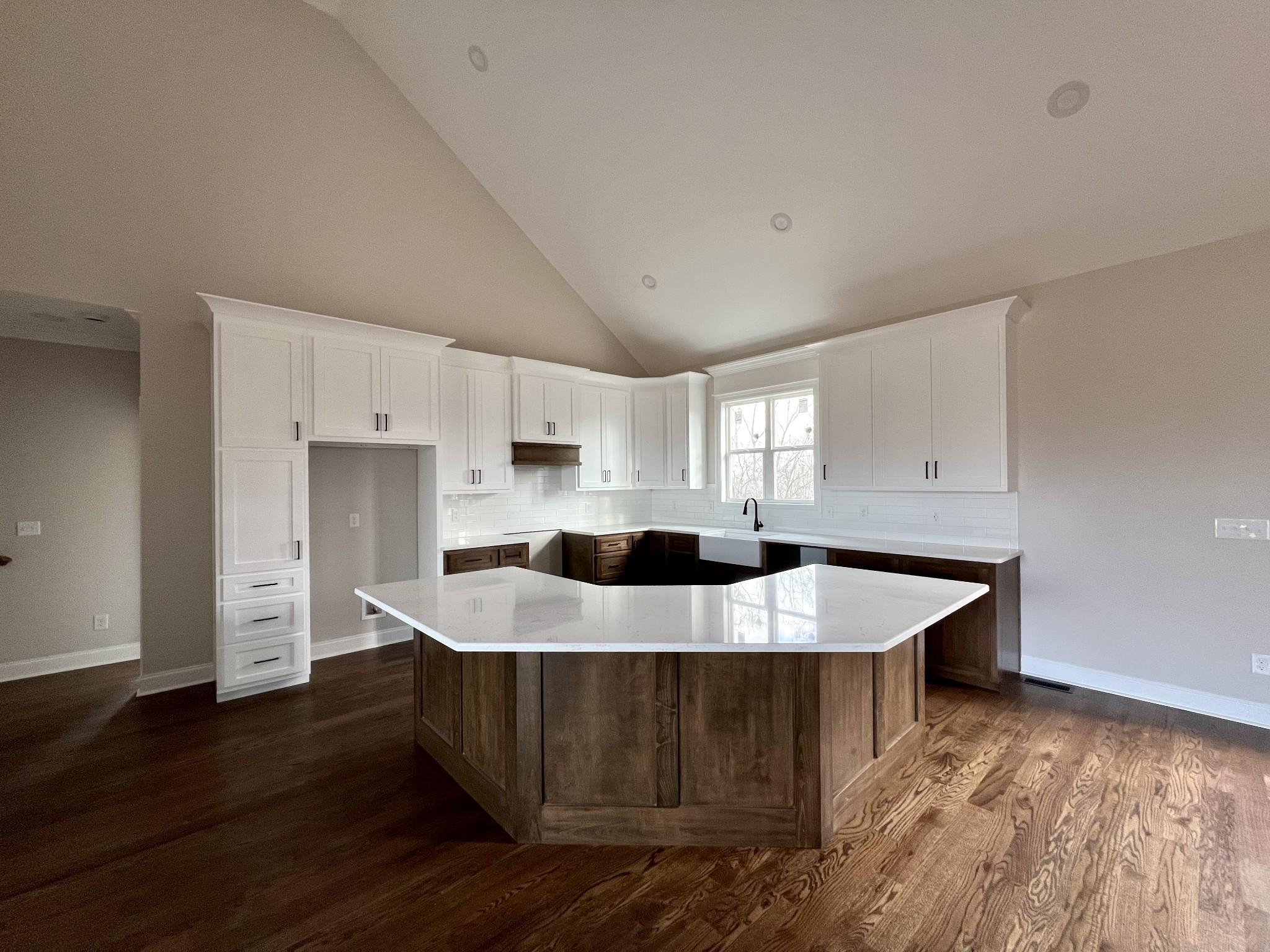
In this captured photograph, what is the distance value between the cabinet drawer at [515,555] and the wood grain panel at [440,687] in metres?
2.03

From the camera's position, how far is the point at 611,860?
203cm

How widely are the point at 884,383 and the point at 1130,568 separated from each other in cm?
192

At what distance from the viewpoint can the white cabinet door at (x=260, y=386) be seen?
139 inches

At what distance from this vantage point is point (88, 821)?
231 centimetres

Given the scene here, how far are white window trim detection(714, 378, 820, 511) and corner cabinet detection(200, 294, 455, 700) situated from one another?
3.36m

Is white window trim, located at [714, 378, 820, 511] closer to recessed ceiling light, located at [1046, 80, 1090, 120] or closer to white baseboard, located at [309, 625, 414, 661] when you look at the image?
recessed ceiling light, located at [1046, 80, 1090, 120]

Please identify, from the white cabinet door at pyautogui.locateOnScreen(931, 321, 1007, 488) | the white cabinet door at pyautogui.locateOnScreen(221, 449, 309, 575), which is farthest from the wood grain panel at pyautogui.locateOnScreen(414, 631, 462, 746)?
the white cabinet door at pyautogui.locateOnScreen(931, 321, 1007, 488)

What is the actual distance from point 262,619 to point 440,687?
1.83 m

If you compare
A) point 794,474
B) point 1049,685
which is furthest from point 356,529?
point 1049,685

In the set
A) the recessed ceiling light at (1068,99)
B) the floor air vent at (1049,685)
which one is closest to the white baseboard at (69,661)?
the floor air vent at (1049,685)

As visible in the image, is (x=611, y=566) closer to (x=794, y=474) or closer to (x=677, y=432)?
(x=677, y=432)

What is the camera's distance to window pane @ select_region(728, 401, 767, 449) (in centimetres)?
564

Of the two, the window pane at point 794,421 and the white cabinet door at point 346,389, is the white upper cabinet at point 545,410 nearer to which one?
the white cabinet door at point 346,389

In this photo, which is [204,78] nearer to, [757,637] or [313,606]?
[313,606]
